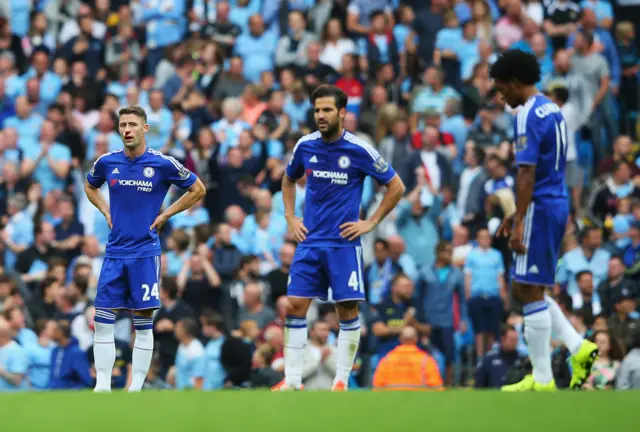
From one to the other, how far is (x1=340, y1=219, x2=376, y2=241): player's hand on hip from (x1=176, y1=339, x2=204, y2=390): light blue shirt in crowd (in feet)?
16.8

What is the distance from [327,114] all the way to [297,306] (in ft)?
5.35

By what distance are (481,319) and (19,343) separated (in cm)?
589

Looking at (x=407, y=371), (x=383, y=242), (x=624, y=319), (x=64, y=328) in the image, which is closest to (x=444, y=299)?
(x=383, y=242)

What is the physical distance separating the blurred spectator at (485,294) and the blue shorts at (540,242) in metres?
7.13

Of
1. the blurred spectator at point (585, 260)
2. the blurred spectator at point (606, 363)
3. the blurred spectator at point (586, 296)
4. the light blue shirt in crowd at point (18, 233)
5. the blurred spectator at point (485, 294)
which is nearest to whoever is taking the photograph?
the blurred spectator at point (606, 363)

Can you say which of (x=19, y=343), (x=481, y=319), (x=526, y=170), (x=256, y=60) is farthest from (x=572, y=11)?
(x=526, y=170)

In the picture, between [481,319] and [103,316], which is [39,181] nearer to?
[481,319]

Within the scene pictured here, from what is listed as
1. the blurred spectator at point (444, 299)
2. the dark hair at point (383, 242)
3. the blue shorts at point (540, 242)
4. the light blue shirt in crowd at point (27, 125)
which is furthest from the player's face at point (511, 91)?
the light blue shirt in crowd at point (27, 125)

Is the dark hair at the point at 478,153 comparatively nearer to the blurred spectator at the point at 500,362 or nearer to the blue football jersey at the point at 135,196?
the blurred spectator at the point at 500,362

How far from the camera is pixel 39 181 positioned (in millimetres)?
20609

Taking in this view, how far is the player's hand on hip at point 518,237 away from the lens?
10.7 meters

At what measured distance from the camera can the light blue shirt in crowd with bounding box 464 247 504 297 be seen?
1795cm

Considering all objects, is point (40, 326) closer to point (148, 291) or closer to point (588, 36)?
point (148, 291)

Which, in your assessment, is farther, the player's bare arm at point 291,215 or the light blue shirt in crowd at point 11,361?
the light blue shirt in crowd at point 11,361
